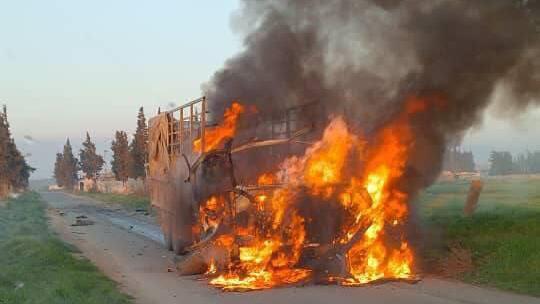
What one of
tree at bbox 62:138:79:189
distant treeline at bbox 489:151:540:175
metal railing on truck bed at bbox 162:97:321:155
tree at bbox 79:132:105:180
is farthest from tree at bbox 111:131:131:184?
metal railing on truck bed at bbox 162:97:321:155

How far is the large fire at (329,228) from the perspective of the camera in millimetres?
11602

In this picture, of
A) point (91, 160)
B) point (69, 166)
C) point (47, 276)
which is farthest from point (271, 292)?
point (69, 166)

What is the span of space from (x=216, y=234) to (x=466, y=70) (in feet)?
17.6

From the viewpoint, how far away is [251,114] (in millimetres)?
13914

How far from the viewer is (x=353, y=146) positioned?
38.6 feet

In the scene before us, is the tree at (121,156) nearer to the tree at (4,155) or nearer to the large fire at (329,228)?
the tree at (4,155)

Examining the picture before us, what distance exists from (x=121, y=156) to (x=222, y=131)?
51.7 meters

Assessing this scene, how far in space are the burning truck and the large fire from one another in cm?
2

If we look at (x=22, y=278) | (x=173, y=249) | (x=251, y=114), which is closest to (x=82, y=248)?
(x=173, y=249)

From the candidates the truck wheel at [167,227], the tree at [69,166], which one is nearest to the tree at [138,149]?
the truck wheel at [167,227]

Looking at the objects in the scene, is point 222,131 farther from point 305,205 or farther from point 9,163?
point 9,163

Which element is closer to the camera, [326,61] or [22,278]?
[22,278]

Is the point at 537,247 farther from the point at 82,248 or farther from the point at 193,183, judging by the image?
the point at 82,248

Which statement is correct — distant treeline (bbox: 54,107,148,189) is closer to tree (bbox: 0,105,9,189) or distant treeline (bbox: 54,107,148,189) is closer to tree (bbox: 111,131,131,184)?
tree (bbox: 111,131,131,184)
